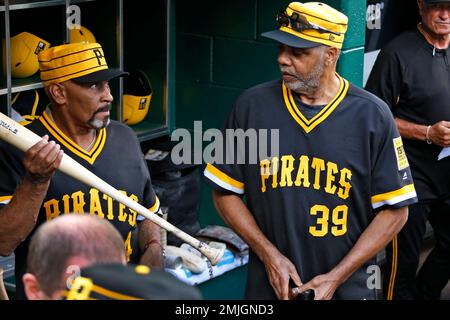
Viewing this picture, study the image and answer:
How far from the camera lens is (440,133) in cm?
588

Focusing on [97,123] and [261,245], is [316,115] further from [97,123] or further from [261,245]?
[97,123]

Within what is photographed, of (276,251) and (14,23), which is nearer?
(276,251)

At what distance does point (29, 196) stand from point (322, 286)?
127 cm

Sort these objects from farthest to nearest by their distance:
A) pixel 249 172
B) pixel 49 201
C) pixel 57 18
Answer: pixel 57 18
pixel 249 172
pixel 49 201

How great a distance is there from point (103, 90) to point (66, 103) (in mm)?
177

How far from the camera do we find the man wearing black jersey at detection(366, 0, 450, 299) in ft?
19.6

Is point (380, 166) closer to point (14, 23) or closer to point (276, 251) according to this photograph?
point (276, 251)

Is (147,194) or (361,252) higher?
(147,194)

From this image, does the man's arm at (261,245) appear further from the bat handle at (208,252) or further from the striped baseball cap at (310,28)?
the striped baseball cap at (310,28)

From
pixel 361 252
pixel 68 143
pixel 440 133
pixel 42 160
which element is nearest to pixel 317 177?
pixel 361 252

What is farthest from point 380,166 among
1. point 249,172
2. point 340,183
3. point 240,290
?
point 240,290

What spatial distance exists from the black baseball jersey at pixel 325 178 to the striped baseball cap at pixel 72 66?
2.15 feet

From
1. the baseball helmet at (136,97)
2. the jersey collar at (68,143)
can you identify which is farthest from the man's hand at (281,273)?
the baseball helmet at (136,97)

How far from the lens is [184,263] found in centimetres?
582
